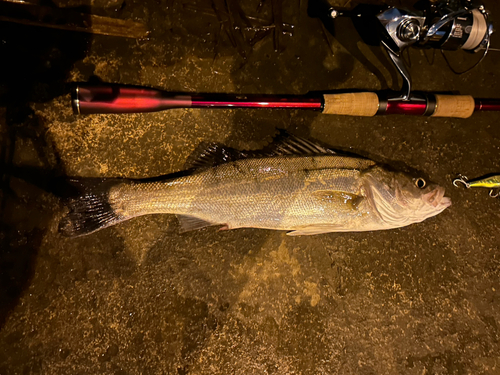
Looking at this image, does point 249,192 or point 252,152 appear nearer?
point 249,192

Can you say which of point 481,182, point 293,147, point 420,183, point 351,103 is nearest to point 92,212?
point 293,147

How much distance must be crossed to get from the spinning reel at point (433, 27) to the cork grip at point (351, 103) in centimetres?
28

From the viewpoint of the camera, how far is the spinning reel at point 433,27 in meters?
2.39

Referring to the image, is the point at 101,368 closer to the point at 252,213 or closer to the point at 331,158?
the point at 252,213

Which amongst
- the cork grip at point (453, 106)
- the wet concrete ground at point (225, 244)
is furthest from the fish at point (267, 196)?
the cork grip at point (453, 106)

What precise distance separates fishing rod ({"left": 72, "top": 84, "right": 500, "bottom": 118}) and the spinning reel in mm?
190

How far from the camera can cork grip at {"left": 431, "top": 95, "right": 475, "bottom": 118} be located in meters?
2.71

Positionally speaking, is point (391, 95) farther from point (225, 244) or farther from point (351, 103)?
point (225, 244)

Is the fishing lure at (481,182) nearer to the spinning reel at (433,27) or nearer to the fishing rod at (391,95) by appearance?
the fishing rod at (391,95)

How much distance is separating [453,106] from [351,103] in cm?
100

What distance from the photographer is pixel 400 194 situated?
249cm

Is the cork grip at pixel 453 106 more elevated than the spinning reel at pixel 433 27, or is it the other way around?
the spinning reel at pixel 433 27

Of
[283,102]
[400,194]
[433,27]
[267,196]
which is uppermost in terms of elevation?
[433,27]

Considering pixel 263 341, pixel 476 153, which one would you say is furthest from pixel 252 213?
pixel 476 153
